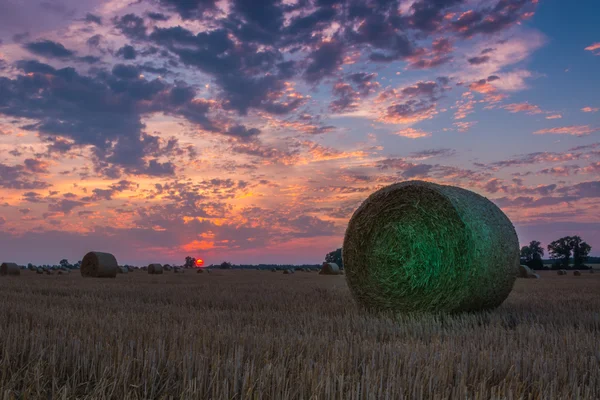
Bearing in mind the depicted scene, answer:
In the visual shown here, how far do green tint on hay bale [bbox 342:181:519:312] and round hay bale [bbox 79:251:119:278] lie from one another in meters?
19.7

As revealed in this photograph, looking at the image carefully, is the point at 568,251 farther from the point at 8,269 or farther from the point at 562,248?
the point at 8,269

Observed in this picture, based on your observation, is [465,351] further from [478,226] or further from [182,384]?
[478,226]

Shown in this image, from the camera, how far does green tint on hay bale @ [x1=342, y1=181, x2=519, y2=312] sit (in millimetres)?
9195

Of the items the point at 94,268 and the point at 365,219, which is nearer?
the point at 365,219

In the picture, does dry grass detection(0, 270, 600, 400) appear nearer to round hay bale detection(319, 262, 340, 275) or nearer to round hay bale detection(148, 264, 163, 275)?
round hay bale detection(319, 262, 340, 275)

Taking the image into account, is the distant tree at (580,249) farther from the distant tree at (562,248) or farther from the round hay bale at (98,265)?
the round hay bale at (98,265)

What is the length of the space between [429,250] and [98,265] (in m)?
21.7

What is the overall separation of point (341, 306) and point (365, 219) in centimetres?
184

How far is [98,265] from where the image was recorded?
26.9 m

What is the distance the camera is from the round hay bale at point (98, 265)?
26938mm

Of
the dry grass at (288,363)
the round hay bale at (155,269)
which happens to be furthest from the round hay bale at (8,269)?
the dry grass at (288,363)

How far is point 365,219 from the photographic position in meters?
10.5

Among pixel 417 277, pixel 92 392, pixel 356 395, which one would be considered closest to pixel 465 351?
pixel 356 395

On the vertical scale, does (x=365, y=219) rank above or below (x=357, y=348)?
above
